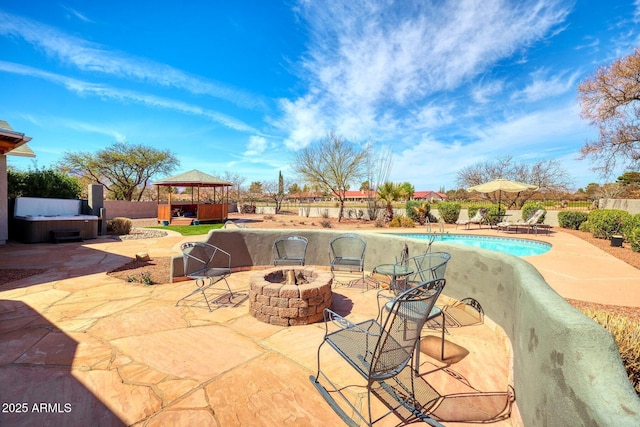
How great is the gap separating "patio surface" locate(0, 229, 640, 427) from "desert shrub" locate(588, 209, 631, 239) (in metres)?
7.92

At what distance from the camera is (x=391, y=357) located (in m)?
1.78

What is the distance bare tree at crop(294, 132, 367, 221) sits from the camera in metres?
21.4

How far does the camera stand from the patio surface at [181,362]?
6.02ft

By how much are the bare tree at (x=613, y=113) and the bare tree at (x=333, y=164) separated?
1304cm

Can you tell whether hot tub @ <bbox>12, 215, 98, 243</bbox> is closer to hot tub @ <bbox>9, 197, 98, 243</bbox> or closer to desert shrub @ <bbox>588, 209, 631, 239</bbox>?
hot tub @ <bbox>9, 197, 98, 243</bbox>

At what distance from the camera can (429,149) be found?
22719mm

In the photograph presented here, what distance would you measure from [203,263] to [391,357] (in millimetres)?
3710

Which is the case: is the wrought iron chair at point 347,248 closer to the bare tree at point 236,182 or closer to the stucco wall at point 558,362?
the stucco wall at point 558,362

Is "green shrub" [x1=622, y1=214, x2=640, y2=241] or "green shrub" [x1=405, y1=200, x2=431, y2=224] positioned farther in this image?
"green shrub" [x1=405, y1=200, x2=431, y2=224]

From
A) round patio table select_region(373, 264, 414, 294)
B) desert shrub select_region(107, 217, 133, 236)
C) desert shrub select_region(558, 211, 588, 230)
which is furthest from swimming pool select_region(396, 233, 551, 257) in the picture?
desert shrub select_region(107, 217, 133, 236)

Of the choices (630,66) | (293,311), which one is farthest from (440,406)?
(630,66)

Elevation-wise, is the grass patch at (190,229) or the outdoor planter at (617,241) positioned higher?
the outdoor planter at (617,241)

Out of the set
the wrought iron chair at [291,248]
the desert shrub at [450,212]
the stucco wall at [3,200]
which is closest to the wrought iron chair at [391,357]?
the wrought iron chair at [291,248]

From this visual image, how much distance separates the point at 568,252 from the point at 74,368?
1083 cm
